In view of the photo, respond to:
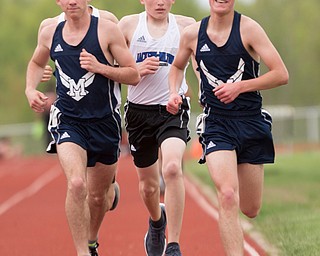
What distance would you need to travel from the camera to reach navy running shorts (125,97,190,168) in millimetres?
10180

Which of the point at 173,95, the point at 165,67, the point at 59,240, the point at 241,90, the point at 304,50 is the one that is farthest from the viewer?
the point at 304,50

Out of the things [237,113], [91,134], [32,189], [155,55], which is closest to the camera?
[237,113]

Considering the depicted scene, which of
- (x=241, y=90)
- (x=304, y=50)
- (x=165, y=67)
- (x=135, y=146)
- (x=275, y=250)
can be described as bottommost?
(x=304, y=50)

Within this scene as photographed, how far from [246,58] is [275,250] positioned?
2720 millimetres

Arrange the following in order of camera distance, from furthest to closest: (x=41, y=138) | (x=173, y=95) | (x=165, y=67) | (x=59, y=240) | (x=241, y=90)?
(x=41, y=138), (x=59, y=240), (x=165, y=67), (x=173, y=95), (x=241, y=90)

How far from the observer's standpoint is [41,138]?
4266 centimetres

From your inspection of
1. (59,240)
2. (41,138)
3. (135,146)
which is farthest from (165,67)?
(41,138)

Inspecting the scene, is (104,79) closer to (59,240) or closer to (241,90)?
(241,90)

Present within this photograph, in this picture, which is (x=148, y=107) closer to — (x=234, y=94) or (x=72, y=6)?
(x=72, y=6)

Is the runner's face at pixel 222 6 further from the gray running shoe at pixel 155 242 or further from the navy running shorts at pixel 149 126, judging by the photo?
the gray running shoe at pixel 155 242

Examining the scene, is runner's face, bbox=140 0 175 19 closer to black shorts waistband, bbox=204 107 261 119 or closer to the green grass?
black shorts waistband, bbox=204 107 261 119

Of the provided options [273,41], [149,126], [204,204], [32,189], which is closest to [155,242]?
[149,126]

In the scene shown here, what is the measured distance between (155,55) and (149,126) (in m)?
0.64

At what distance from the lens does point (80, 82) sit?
9305 millimetres
